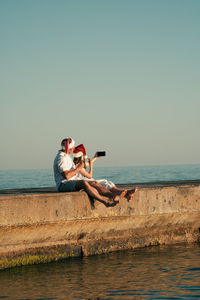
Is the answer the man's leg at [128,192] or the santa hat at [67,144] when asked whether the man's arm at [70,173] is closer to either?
the santa hat at [67,144]

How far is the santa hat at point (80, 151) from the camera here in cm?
812

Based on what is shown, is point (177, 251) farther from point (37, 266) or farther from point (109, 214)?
point (37, 266)

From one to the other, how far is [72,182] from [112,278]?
1.81m

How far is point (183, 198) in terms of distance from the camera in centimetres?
860

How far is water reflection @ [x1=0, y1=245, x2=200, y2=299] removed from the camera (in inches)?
223

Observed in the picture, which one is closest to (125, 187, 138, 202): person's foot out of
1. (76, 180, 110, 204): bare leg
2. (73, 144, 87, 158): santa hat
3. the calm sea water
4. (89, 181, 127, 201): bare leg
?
(89, 181, 127, 201): bare leg

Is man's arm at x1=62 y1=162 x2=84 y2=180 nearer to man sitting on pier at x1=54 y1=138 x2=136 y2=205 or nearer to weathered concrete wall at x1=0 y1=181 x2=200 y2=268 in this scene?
man sitting on pier at x1=54 y1=138 x2=136 y2=205

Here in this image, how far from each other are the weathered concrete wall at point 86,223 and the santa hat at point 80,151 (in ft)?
3.09

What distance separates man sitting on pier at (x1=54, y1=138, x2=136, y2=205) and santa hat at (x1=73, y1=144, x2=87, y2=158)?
Answer: 1.34 feet

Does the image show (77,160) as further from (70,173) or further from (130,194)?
(130,194)

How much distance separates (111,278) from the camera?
6340 mm

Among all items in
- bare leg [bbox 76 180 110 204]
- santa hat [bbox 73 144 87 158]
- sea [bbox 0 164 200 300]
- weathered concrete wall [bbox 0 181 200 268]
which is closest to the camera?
sea [bbox 0 164 200 300]

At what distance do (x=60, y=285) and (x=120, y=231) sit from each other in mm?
2230

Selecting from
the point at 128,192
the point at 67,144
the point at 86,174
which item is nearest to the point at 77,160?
the point at 86,174
